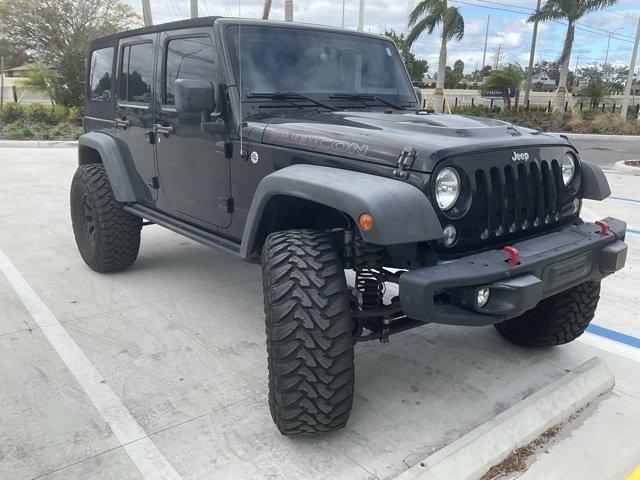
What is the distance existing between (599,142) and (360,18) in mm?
10006

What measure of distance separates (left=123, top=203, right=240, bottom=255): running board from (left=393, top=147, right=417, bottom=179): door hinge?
121 cm

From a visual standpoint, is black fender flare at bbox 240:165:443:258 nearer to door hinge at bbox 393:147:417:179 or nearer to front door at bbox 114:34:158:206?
door hinge at bbox 393:147:417:179

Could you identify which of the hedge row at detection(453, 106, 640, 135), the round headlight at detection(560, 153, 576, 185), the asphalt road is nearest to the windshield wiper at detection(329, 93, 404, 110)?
the round headlight at detection(560, 153, 576, 185)

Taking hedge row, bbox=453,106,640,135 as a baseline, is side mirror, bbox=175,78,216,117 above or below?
above

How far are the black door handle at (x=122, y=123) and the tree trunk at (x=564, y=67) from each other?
76.3 feet

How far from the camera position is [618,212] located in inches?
302

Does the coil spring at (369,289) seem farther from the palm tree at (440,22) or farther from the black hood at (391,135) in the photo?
the palm tree at (440,22)

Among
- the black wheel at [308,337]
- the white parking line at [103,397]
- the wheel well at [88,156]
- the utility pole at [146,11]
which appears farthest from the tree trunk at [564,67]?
the black wheel at [308,337]

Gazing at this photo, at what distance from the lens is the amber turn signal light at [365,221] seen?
2.28m

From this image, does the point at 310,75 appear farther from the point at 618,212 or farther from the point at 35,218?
the point at 618,212

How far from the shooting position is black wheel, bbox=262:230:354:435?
246cm

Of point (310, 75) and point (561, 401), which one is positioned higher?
point (310, 75)

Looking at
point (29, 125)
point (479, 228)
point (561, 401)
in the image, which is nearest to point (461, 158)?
point (479, 228)

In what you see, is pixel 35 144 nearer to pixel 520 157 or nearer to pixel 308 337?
pixel 308 337
